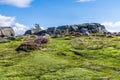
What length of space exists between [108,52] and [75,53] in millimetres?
4621

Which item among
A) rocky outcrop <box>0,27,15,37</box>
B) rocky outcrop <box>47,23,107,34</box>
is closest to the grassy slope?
rocky outcrop <box>0,27,15,37</box>

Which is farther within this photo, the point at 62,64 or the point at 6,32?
the point at 6,32

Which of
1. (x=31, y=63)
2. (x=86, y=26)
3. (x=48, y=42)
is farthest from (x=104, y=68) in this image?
(x=86, y=26)

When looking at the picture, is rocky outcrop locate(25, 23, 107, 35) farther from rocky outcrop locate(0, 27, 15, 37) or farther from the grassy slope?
the grassy slope

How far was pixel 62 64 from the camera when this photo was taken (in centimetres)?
3381

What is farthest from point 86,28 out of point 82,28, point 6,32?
point 6,32

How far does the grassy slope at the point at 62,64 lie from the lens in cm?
2892

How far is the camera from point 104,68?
32000mm

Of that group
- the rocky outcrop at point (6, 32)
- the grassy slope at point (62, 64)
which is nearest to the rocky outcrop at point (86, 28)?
the rocky outcrop at point (6, 32)

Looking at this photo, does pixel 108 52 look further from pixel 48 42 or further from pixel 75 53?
pixel 48 42

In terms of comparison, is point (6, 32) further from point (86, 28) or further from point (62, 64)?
point (62, 64)

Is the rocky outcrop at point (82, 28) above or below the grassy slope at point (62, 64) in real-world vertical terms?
above

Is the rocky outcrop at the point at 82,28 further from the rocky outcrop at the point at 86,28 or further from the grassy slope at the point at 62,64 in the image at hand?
the grassy slope at the point at 62,64

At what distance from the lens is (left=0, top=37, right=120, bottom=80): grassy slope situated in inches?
1139
